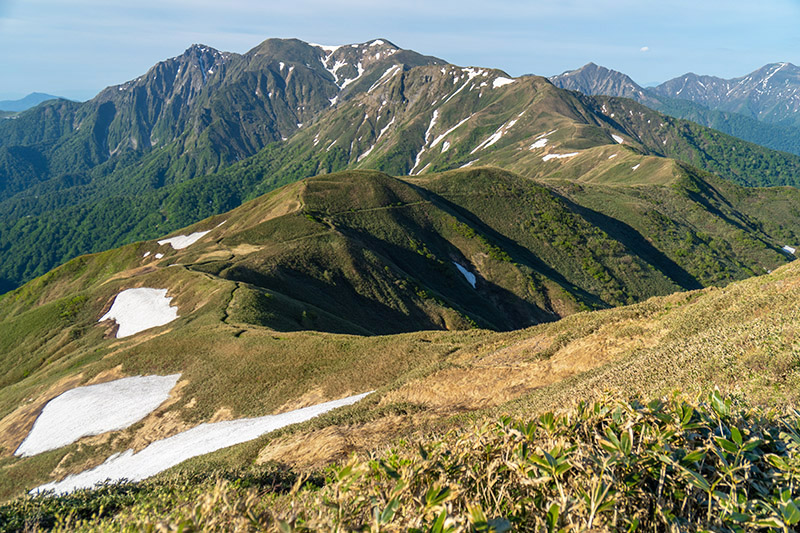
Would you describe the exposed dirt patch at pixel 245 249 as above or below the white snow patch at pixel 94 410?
above

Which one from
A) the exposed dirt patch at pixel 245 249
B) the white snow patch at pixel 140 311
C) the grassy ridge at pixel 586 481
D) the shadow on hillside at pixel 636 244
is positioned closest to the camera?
the grassy ridge at pixel 586 481

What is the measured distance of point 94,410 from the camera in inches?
1368

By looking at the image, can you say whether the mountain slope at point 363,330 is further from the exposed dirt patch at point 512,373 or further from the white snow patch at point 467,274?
the white snow patch at point 467,274

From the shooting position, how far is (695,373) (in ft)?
42.9

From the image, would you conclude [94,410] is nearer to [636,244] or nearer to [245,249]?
[245,249]

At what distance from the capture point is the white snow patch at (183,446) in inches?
956

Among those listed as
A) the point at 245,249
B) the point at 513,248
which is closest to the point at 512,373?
the point at 245,249

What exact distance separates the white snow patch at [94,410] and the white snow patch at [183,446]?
467cm

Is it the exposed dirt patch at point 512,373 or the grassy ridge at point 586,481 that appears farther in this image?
the exposed dirt patch at point 512,373

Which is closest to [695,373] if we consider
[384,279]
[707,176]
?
[384,279]

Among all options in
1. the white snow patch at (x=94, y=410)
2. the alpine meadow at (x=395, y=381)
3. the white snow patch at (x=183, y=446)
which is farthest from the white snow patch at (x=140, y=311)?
the white snow patch at (x=183, y=446)

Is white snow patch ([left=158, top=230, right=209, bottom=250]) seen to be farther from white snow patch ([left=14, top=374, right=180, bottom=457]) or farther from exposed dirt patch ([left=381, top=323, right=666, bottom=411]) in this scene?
exposed dirt patch ([left=381, top=323, right=666, bottom=411])

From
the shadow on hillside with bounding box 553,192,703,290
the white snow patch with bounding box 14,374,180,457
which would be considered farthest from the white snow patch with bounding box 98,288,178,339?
the shadow on hillside with bounding box 553,192,703,290

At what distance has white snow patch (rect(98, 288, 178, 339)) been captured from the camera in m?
56.2
